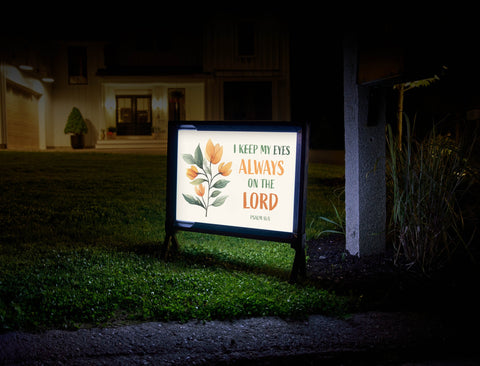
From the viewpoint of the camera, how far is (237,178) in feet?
13.6

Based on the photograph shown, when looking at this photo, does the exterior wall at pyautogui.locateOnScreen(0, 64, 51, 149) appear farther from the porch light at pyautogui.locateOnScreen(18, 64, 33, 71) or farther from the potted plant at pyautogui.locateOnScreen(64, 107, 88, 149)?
the potted plant at pyautogui.locateOnScreen(64, 107, 88, 149)

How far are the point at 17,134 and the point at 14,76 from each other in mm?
2564

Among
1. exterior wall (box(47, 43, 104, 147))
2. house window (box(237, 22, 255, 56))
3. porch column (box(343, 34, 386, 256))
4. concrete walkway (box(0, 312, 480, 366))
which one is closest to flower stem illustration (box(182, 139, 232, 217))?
porch column (box(343, 34, 386, 256))

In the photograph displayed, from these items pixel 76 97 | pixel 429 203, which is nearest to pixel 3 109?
pixel 76 97

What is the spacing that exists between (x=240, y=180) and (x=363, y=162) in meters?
1.21

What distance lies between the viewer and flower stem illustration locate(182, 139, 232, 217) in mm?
4180

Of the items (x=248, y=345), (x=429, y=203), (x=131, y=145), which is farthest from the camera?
(x=131, y=145)

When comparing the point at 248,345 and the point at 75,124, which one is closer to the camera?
the point at 248,345

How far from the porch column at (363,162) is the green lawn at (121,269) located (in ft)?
2.60

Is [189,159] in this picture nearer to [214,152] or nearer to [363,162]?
[214,152]

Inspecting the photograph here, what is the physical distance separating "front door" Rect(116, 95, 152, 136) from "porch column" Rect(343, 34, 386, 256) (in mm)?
21991

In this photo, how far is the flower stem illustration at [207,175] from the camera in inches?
165

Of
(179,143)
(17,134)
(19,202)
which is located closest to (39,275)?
(179,143)

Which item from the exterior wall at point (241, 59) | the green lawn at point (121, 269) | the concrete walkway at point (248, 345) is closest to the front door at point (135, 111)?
the exterior wall at point (241, 59)
